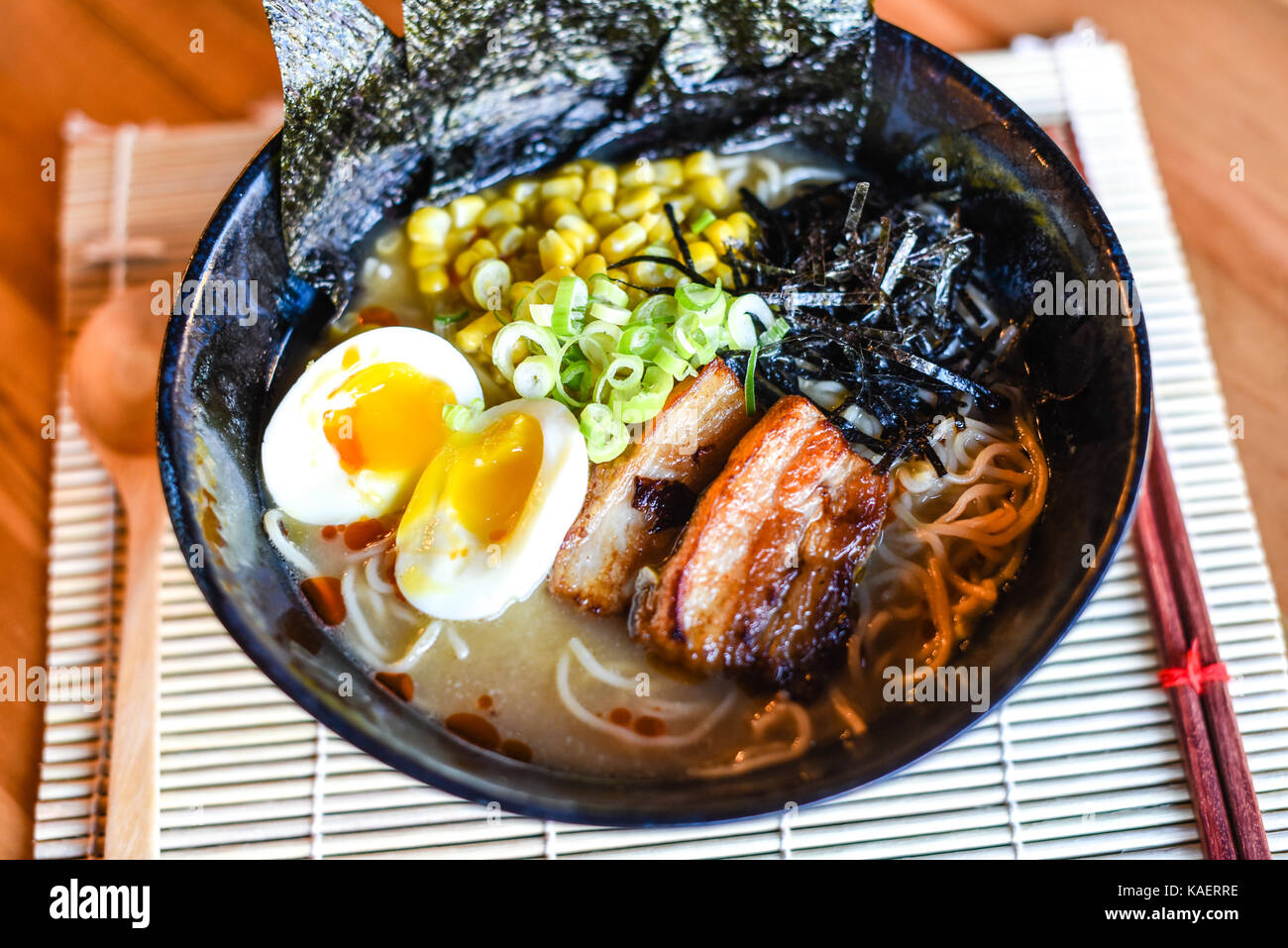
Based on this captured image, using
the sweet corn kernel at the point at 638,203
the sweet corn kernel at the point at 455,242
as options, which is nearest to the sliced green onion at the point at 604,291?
the sweet corn kernel at the point at 638,203

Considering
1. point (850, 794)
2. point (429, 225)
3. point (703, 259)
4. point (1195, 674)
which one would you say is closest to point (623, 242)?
point (703, 259)

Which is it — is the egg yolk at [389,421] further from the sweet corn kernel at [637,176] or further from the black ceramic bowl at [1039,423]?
the sweet corn kernel at [637,176]

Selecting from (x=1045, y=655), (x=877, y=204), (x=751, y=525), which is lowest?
(x=1045, y=655)

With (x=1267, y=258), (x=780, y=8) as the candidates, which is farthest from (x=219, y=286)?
(x=1267, y=258)

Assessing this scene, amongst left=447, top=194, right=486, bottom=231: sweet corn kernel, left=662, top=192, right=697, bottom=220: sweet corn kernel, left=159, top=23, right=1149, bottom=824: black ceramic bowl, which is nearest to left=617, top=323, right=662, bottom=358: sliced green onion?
left=662, top=192, right=697, bottom=220: sweet corn kernel

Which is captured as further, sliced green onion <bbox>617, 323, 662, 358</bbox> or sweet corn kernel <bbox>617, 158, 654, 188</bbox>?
sweet corn kernel <bbox>617, 158, 654, 188</bbox>

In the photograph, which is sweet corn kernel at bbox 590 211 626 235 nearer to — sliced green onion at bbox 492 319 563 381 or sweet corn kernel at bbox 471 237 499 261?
sweet corn kernel at bbox 471 237 499 261
